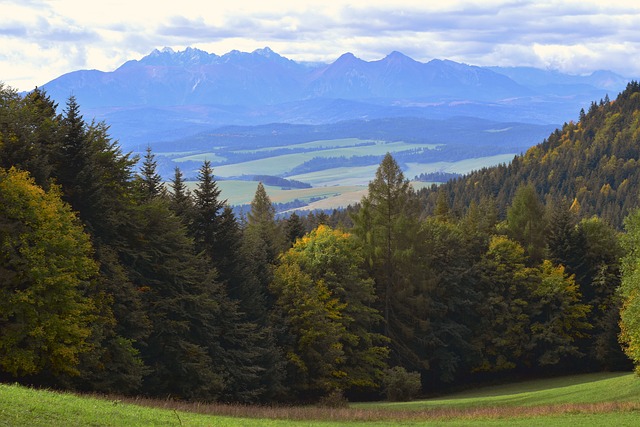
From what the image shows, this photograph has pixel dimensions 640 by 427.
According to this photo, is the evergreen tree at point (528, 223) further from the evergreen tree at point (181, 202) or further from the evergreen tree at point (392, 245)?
the evergreen tree at point (181, 202)

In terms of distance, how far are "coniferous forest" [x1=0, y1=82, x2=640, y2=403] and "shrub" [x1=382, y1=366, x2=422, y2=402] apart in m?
0.15

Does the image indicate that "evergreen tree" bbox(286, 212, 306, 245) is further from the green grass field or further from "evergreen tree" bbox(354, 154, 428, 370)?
the green grass field

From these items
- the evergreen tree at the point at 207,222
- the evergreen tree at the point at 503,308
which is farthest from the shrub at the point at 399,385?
the evergreen tree at the point at 207,222

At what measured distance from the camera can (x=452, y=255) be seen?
67.7 m

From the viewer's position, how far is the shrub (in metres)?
55.8

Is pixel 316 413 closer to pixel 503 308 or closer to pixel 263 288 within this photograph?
pixel 263 288

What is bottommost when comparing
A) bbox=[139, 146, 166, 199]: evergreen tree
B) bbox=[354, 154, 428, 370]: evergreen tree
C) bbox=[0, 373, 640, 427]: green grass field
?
bbox=[0, 373, 640, 427]: green grass field

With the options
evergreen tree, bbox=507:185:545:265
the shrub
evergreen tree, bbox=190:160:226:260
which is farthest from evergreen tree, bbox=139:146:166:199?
evergreen tree, bbox=507:185:545:265

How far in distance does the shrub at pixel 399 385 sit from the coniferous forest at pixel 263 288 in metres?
0.15

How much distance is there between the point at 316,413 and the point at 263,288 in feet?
57.9

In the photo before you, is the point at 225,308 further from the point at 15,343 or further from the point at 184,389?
the point at 15,343

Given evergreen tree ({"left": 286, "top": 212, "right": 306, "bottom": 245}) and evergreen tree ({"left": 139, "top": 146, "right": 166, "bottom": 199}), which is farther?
evergreen tree ({"left": 286, "top": 212, "right": 306, "bottom": 245})

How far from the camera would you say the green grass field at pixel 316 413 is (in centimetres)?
2323

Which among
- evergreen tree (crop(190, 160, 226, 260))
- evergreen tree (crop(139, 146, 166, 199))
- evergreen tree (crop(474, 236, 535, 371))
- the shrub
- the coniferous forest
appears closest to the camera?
the coniferous forest
